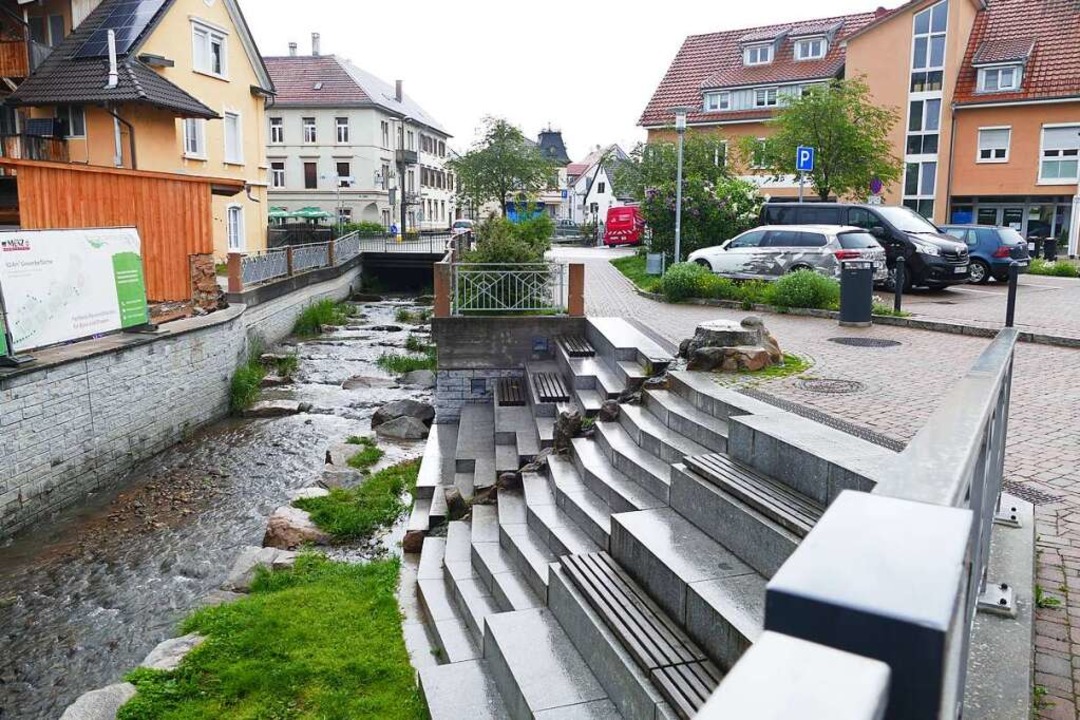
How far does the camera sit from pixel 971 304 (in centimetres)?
1784

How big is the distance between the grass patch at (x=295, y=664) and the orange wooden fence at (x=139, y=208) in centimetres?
919

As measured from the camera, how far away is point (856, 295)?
15.1 metres

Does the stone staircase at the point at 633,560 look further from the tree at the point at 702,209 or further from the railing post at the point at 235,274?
the tree at the point at 702,209

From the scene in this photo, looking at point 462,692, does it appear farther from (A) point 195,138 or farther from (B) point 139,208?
(A) point 195,138

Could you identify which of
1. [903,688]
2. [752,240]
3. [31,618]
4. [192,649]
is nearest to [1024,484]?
[903,688]

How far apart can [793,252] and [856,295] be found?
4529 millimetres

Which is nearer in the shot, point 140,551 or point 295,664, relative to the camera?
point 295,664

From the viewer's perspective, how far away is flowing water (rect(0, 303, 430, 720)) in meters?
8.09

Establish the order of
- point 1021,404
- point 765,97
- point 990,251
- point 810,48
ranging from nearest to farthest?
point 1021,404 → point 990,251 → point 765,97 → point 810,48

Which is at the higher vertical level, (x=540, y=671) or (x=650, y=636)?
(x=650, y=636)

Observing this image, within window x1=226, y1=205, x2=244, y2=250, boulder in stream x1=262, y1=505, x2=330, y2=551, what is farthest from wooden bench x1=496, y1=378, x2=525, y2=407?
window x1=226, y1=205, x2=244, y2=250

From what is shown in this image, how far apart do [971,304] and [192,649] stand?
1586cm

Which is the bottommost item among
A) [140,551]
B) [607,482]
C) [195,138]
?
[140,551]

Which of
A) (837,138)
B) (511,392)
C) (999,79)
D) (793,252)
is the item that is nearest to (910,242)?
(793,252)
